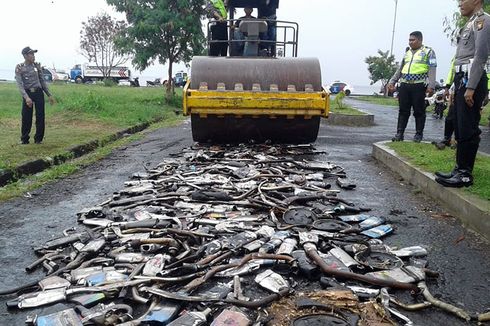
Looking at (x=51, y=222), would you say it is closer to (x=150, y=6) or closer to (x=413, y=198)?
(x=413, y=198)

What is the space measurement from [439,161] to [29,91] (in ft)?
23.5

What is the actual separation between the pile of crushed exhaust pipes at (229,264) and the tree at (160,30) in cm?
1472

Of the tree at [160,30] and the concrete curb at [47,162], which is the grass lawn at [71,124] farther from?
the tree at [160,30]

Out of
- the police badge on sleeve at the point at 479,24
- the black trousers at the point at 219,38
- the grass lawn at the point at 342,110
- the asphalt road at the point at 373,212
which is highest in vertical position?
the black trousers at the point at 219,38

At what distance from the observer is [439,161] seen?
5.79m

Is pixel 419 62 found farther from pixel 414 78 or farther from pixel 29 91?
pixel 29 91

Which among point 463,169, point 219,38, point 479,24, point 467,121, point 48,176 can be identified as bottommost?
point 48,176

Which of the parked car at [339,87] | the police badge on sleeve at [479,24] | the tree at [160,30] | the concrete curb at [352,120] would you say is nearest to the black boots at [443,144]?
the police badge on sleeve at [479,24]

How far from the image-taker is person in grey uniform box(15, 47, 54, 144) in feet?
27.2

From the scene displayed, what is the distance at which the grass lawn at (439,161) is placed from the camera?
4.43 metres

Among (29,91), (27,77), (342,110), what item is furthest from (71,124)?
(342,110)

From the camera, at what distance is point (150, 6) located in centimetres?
1905

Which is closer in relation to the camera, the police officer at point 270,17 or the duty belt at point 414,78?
the duty belt at point 414,78

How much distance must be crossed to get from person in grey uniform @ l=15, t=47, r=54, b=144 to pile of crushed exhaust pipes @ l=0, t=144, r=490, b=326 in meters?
4.35
